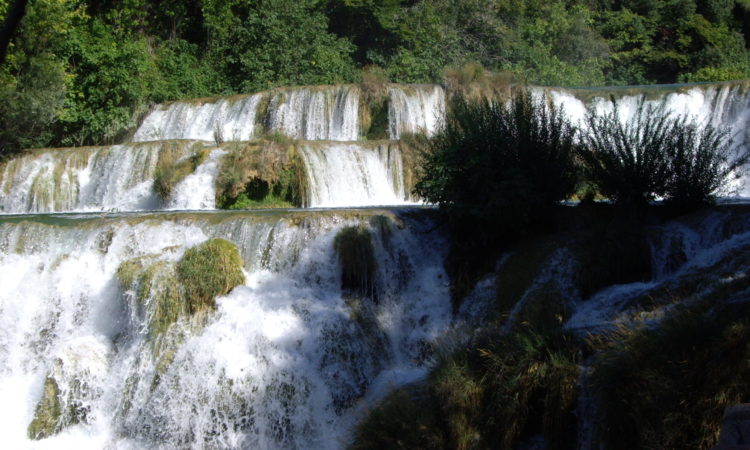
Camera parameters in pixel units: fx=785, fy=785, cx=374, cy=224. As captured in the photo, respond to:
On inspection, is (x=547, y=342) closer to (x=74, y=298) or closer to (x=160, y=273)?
(x=160, y=273)

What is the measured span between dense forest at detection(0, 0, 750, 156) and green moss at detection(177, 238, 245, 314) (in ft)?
31.5

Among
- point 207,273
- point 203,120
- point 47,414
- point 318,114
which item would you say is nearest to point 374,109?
point 318,114

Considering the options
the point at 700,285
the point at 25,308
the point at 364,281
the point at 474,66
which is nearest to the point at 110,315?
the point at 25,308

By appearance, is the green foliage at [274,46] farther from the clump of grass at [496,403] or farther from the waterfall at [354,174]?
the clump of grass at [496,403]

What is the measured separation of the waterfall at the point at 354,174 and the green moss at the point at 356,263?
15.1 feet

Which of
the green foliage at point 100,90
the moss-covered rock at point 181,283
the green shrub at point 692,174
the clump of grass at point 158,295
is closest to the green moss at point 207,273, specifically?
the moss-covered rock at point 181,283

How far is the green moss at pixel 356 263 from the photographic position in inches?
420

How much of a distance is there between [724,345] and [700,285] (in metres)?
2.36

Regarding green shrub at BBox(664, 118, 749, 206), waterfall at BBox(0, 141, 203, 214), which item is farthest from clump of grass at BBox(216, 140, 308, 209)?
green shrub at BBox(664, 118, 749, 206)

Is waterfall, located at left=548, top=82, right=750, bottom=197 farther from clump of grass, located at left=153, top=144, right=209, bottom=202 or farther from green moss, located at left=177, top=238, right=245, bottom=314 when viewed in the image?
green moss, located at left=177, top=238, right=245, bottom=314

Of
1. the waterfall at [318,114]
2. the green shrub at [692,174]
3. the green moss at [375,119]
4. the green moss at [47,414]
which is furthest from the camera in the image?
the waterfall at [318,114]

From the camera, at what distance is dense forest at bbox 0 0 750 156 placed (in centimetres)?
2002

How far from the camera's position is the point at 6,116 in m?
18.0

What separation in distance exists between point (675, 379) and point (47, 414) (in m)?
7.64
